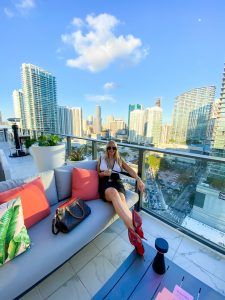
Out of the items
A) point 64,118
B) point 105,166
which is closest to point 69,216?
point 105,166

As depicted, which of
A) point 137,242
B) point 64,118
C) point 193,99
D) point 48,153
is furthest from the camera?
point 193,99

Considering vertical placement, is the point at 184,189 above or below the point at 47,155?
below

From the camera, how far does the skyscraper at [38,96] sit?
303 inches

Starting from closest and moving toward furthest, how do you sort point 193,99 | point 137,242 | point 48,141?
1. point 137,242
2. point 48,141
3. point 193,99

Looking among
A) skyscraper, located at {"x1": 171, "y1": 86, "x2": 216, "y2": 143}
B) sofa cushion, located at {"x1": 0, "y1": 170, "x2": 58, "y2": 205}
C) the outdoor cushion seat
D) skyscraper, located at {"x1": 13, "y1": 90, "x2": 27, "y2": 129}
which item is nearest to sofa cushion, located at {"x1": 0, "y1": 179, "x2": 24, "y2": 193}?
sofa cushion, located at {"x1": 0, "y1": 170, "x2": 58, "y2": 205}

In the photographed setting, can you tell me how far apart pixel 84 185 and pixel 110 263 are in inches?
35.1

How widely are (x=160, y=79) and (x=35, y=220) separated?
9.99 metres

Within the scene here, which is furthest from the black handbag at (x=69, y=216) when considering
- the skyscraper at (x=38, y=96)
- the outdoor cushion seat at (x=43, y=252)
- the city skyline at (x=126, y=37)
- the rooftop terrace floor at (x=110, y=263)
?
the skyscraper at (x=38, y=96)

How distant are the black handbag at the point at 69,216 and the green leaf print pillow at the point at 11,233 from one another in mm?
249

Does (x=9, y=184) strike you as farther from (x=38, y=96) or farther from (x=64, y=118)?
(x=38, y=96)

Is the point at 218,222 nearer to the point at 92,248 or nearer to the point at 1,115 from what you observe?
the point at 92,248

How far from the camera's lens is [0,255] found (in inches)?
37.5

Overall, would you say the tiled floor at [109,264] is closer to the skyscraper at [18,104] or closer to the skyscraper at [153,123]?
the skyscraper at [153,123]

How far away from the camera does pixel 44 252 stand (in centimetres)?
109
